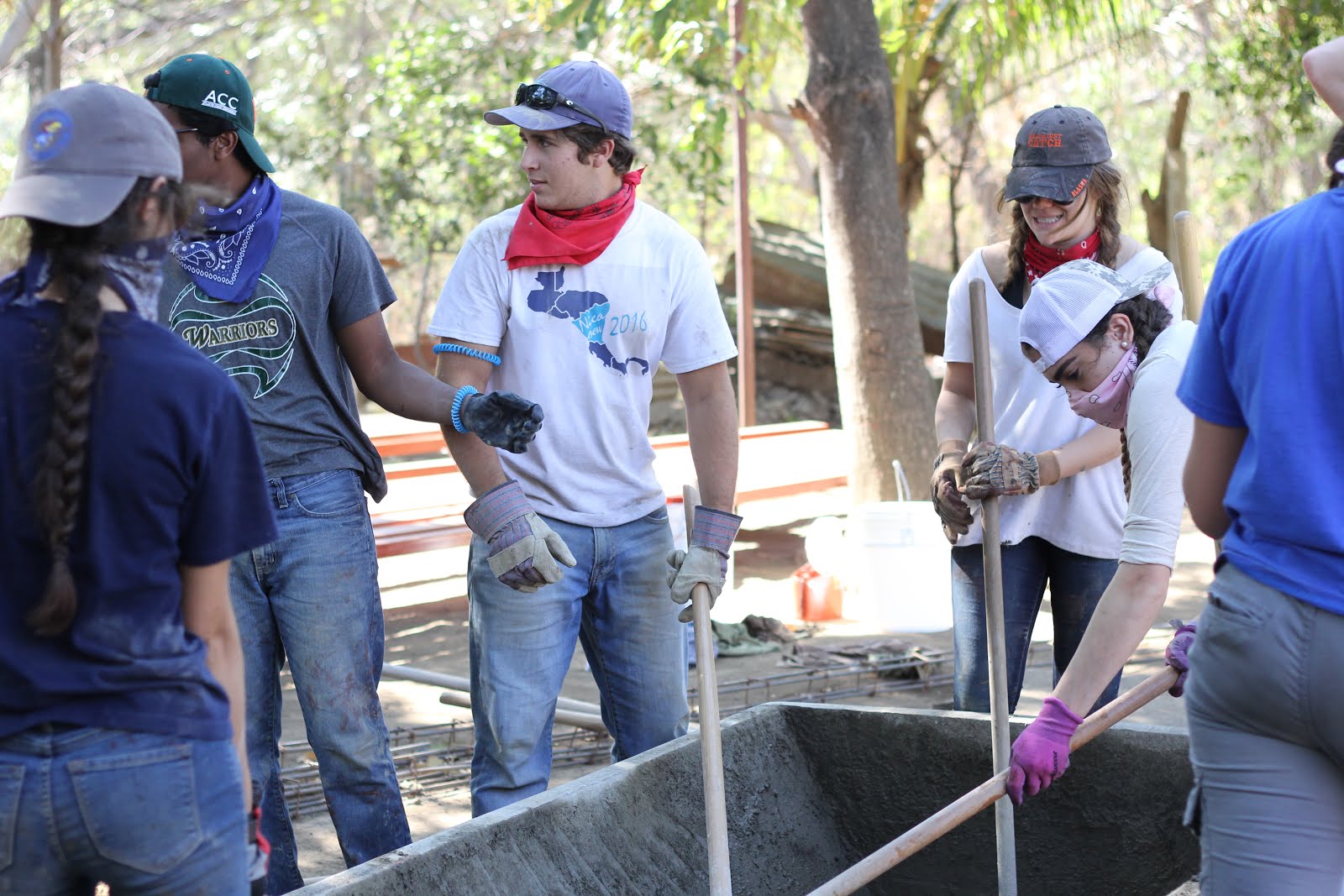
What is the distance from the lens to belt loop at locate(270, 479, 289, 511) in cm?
288

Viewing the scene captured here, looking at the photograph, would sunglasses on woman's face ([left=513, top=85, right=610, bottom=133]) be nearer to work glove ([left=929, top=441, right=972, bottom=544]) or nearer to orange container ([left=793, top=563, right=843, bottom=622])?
work glove ([left=929, top=441, right=972, bottom=544])

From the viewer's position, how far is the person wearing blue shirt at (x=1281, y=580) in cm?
171

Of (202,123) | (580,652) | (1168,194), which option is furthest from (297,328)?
(1168,194)

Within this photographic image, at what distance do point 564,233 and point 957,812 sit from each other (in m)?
1.45

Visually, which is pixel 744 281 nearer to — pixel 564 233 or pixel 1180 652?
pixel 564 233

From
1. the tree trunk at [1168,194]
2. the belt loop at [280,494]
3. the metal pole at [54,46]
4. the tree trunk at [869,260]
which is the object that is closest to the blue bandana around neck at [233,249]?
the belt loop at [280,494]

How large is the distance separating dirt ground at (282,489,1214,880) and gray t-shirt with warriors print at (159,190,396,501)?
1438 millimetres

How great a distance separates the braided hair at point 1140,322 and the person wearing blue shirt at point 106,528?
1532mm

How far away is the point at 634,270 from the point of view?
10.4 ft

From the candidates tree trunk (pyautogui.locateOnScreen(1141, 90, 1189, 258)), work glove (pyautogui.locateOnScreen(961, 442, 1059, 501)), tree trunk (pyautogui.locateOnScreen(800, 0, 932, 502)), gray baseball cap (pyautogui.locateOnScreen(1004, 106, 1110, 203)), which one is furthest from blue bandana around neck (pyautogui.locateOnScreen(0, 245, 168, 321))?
tree trunk (pyautogui.locateOnScreen(1141, 90, 1189, 258))

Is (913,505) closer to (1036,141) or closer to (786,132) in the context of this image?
(1036,141)

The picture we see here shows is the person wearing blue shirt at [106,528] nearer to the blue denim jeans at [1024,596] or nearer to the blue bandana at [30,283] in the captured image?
the blue bandana at [30,283]

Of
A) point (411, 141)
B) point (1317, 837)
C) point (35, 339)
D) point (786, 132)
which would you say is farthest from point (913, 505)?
point (786, 132)

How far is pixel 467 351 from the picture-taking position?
3084 mm
